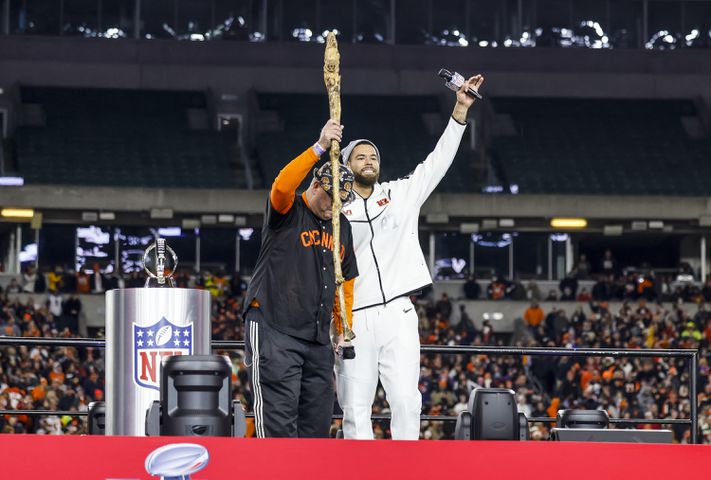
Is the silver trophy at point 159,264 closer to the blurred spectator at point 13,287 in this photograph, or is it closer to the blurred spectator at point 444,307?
the blurred spectator at point 444,307

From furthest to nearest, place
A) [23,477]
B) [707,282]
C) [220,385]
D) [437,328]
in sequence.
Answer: [707,282] → [437,328] → [220,385] → [23,477]

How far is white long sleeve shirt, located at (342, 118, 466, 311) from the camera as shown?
20.5ft

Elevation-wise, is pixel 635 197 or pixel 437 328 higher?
pixel 635 197

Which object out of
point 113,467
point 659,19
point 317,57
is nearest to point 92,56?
point 317,57

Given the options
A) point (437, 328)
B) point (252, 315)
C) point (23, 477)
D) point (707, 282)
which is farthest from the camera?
point (707, 282)

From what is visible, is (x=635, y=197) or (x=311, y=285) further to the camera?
(x=635, y=197)

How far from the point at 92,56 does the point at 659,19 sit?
590 inches

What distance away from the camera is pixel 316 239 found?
5785 millimetres

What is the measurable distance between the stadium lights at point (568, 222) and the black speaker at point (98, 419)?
2585cm

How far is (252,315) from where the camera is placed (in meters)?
5.69

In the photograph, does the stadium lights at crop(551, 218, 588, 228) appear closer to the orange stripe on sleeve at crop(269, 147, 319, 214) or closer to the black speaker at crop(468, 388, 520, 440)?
the orange stripe on sleeve at crop(269, 147, 319, 214)

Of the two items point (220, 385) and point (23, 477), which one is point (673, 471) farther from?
point (23, 477)

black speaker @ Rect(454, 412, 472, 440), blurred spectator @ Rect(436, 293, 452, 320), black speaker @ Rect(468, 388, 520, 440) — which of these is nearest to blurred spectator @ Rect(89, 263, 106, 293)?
blurred spectator @ Rect(436, 293, 452, 320)

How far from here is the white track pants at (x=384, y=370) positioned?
19.8ft
